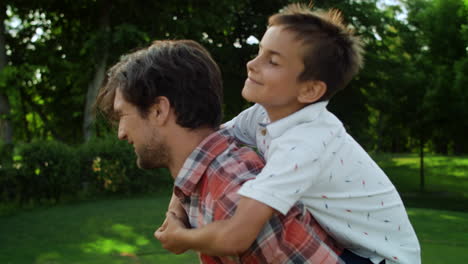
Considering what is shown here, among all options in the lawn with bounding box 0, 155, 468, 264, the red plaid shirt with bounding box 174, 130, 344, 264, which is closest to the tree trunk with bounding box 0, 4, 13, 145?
the lawn with bounding box 0, 155, 468, 264

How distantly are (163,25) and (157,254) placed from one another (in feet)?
34.5

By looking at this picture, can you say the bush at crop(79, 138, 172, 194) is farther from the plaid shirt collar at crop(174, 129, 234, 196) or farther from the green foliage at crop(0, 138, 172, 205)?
the plaid shirt collar at crop(174, 129, 234, 196)

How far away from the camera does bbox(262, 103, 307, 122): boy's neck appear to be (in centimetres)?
177

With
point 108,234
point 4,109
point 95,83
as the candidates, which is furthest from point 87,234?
point 95,83

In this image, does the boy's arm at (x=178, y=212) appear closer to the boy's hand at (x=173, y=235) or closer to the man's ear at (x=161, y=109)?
the boy's hand at (x=173, y=235)

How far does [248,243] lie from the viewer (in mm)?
1565

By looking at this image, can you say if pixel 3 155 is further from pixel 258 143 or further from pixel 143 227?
pixel 258 143

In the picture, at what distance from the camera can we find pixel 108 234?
800 centimetres

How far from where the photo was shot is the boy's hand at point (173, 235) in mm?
1747

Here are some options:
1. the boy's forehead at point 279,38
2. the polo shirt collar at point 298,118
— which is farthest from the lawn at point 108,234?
the boy's forehead at point 279,38

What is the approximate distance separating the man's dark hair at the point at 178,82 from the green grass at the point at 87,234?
14.3 ft

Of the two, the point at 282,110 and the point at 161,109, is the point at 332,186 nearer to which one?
the point at 282,110

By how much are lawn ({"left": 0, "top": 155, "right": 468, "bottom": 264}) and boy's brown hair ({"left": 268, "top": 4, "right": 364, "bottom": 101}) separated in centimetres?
459

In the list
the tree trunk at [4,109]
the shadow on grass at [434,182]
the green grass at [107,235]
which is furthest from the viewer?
the shadow on grass at [434,182]
